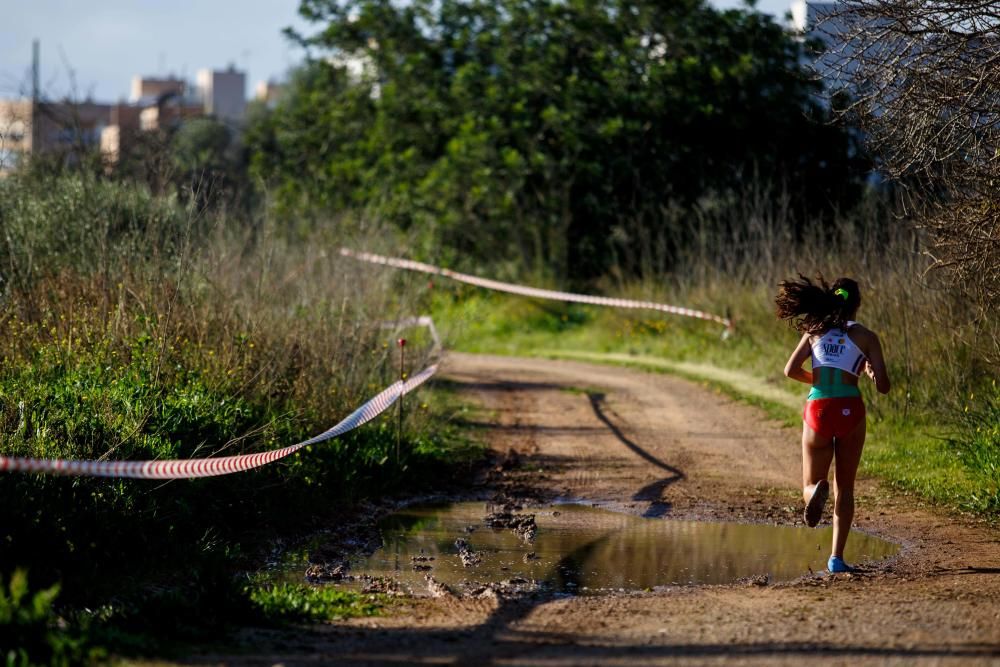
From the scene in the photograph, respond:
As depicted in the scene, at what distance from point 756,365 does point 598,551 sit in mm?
10036

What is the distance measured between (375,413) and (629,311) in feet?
45.2

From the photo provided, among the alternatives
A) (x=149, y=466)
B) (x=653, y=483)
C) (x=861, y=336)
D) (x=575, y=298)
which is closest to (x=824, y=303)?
(x=861, y=336)

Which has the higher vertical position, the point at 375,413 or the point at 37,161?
the point at 37,161

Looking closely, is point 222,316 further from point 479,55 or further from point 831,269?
point 479,55

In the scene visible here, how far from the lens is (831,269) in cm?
1648

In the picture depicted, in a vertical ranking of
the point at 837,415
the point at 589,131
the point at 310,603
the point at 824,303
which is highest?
the point at 589,131

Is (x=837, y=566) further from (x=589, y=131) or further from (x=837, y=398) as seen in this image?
(x=589, y=131)

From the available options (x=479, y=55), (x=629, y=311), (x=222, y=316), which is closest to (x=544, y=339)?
(x=629, y=311)

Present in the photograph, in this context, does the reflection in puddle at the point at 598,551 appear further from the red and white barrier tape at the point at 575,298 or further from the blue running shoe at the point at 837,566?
the red and white barrier tape at the point at 575,298

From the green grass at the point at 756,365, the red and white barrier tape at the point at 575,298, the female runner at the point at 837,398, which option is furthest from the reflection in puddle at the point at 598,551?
the red and white barrier tape at the point at 575,298

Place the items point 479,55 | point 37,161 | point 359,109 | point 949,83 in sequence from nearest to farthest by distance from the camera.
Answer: point 949,83 → point 37,161 → point 479,55 → point 359,109

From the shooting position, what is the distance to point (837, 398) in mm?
8008

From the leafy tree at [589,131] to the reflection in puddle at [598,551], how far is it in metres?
15.9

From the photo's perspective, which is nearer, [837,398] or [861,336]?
[837,398]
